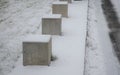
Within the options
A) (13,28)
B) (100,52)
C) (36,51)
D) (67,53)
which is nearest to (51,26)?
(100,52)

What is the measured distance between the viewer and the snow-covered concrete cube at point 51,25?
11086 mm

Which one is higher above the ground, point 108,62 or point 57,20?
point 57,20

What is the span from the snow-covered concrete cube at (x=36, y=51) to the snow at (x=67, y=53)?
0.14 meters

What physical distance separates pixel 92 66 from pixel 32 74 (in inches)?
69.3

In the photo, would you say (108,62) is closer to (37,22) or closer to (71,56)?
(71,56)

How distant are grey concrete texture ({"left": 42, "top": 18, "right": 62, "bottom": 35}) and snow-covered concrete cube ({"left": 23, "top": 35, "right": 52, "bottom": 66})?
10.2 ft

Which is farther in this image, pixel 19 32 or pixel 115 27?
pixel 115 27

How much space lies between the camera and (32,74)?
758 centimetres

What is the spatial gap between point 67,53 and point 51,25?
6.97 feet

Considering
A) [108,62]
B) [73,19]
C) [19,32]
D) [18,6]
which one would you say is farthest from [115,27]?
[18,6]

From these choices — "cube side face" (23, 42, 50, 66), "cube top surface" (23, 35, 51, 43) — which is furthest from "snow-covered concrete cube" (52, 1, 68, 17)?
"cube side face" (23, 42, 50, 66)

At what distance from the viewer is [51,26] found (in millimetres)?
11156

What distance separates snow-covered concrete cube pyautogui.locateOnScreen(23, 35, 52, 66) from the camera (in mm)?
7859

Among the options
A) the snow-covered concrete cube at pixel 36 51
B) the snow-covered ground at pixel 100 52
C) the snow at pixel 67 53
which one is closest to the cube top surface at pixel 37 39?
the snow-covered concrete cube at pixel 36 51
